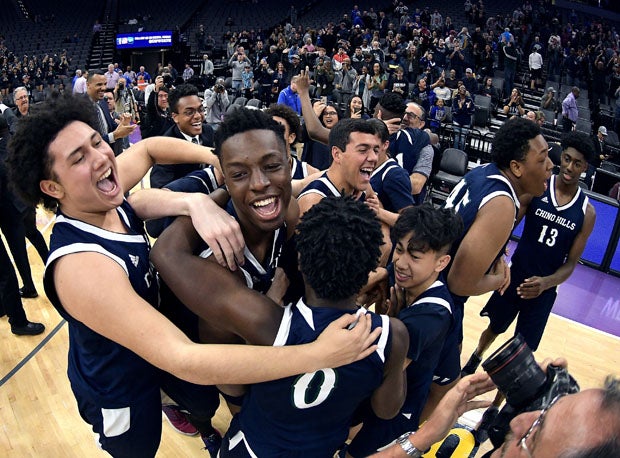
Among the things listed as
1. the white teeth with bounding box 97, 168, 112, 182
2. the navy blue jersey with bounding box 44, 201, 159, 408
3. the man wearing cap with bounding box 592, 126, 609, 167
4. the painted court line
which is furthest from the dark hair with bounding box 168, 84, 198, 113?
the man wearing cap with bounding box 592, 126, 609, 167

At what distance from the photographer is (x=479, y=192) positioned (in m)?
2.73

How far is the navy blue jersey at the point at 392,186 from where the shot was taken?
3287mm

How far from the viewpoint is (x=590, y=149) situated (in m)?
3.62

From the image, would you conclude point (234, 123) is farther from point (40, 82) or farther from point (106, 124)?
point (40, 82)

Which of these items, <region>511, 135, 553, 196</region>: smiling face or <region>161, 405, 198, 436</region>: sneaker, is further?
<region>161, 405, 198, 436</region>: sneaker

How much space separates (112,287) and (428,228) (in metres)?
1.23

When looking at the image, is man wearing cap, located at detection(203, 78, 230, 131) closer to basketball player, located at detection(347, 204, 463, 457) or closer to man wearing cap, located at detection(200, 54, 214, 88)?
man wearing cap, located at detection(200, 54, 214, 88)

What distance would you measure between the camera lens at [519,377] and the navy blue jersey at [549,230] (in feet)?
6.61

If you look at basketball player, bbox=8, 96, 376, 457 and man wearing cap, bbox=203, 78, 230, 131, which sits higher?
basketball player, bbox=8, 96, 376, 457

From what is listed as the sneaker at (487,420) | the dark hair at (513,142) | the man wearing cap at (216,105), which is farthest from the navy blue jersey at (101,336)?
the man wearing cap at (216,105)

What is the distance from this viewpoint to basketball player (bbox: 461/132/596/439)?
3.39 meters

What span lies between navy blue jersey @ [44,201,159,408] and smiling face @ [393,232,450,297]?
994mm

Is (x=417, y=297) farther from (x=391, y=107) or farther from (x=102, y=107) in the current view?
(x=102, y=107)

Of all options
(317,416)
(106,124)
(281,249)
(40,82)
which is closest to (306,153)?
(106,124)
